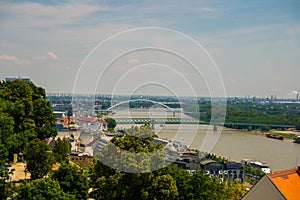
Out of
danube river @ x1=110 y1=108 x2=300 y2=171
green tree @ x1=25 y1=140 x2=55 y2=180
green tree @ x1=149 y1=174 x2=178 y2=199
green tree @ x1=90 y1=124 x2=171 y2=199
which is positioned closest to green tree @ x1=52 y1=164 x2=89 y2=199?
green tree @ x1=90 y1=124 x2=171 y2=199

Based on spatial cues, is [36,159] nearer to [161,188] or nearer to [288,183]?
[161,188]

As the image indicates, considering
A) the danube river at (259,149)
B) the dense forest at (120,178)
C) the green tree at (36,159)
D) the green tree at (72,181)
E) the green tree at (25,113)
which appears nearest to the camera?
the dense forest at (120,178)

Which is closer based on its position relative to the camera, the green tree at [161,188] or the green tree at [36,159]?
the green tree at [161,188]

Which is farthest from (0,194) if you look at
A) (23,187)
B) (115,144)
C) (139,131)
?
(139,131)

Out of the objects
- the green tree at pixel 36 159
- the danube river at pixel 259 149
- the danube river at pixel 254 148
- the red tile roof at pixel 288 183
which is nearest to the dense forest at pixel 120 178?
the green tree at pixel 36 159

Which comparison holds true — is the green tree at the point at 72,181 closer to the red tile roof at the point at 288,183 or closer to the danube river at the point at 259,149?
the red tile roof at the point at 288,183

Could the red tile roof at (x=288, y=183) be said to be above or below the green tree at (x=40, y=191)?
above

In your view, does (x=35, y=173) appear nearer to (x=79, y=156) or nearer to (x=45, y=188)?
(x=45, y=188)

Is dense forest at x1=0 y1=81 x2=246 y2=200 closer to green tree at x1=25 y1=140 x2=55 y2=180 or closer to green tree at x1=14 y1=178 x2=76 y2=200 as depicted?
green tree at x1=14 y1=178 x2=76 y2=200
